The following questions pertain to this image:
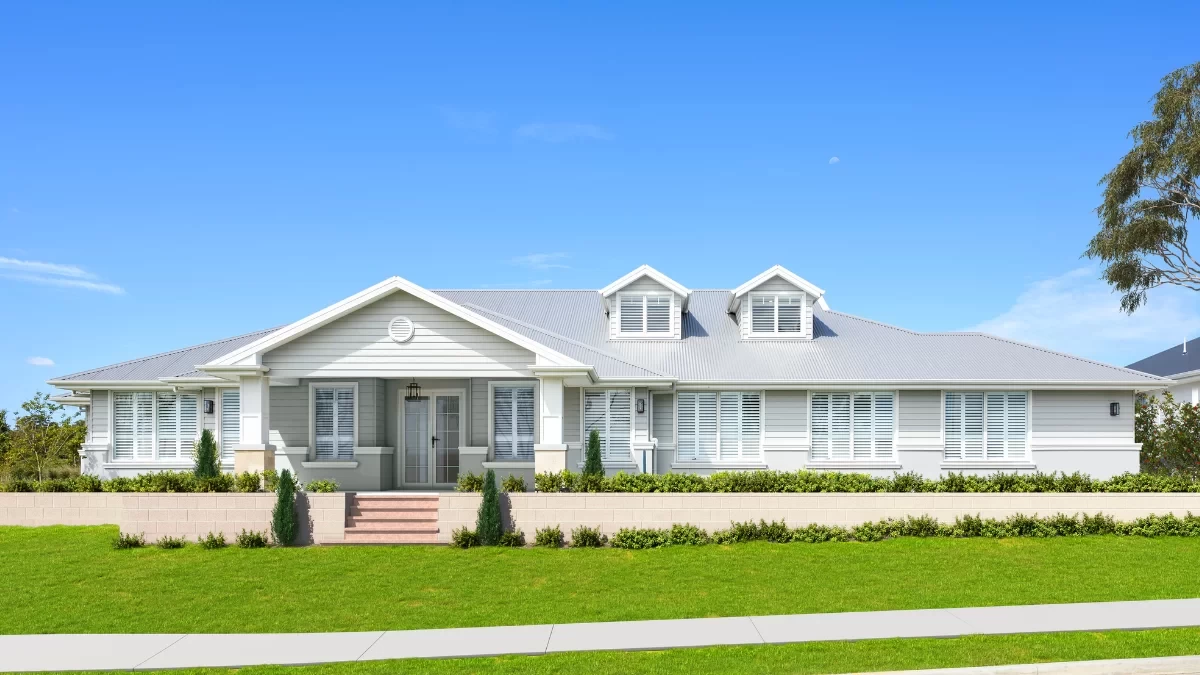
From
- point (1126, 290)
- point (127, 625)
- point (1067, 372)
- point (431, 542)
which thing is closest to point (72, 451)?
point (431, 542)

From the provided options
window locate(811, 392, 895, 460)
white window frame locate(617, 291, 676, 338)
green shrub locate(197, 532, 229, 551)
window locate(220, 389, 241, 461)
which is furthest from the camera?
white window frame locate(617, 291, 676, 338)

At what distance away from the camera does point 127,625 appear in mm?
12414

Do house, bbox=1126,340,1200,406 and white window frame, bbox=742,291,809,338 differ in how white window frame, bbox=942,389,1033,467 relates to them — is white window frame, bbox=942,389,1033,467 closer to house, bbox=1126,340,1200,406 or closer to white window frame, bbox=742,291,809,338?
white window frame, bbox=742,291,809,338

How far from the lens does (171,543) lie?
17938 mm

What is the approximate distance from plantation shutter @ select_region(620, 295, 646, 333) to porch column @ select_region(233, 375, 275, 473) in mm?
10409

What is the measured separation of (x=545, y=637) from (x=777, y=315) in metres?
17.0

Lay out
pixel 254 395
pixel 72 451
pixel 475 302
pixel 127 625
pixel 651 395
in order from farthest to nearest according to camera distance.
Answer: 1. pixel 72 451
2. pixel 475 302
3. pixel 651 395
4. pixel 254 395
5. pixel 127 625

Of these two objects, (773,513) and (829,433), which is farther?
(829,433)

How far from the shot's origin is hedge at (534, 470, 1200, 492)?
60.4 ft

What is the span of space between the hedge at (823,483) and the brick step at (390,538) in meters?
2.32

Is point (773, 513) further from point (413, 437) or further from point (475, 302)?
point (475, 302)

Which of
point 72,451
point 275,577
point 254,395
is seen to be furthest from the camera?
point 72,451

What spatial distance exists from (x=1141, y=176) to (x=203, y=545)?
95.7 ft

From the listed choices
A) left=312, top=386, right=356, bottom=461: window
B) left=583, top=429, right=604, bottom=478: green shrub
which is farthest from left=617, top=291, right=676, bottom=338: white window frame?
left=312, top=386, right=356, bottom=461: window
